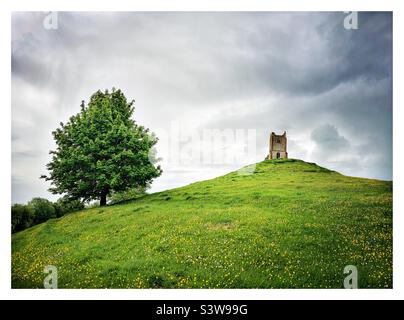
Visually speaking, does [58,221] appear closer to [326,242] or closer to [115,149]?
[115,149]

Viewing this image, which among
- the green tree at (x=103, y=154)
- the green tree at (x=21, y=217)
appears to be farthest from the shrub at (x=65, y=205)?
the green tree at (x=21, y=217)

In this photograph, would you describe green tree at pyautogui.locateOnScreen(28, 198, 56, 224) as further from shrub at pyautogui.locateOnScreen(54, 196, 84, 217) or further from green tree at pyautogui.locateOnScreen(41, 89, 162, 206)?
→ green tree at pyautogui.locateOnScreen(41, 89, 162, 206)

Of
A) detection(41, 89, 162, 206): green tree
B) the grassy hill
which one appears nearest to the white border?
the grassy hill

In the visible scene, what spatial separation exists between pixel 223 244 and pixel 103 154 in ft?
41.0

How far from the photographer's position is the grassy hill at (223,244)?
34.0ft

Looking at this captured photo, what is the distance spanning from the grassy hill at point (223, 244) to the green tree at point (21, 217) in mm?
898

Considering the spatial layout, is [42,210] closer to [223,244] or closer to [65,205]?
[65,205]

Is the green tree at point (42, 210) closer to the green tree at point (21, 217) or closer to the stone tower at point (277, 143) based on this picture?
the green tree at point (21, 217)

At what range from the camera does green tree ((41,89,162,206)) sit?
20.2 meters

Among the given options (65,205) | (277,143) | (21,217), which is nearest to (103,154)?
(65,205)

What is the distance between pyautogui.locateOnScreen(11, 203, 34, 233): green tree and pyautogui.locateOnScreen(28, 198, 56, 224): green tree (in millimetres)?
323

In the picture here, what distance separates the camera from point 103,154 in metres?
20.8

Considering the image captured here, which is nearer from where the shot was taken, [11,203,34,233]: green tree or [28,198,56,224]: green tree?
[11,203,34,233]: green tree
